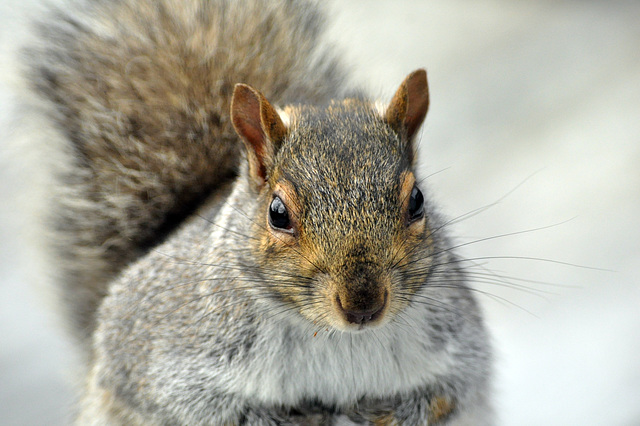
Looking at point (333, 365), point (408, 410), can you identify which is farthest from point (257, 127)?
A: point (408, 410)

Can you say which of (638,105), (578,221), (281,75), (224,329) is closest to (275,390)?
(224,329)

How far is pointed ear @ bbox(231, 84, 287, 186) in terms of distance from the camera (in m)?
1.11

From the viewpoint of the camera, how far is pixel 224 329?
3.92 feet

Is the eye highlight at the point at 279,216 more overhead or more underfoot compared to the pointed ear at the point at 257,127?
more underfoot

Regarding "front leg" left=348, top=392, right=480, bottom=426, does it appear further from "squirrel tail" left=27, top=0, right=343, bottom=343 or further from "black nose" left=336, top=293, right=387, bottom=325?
"squirrel tail" left=27, top=0, right=343, bottom=343

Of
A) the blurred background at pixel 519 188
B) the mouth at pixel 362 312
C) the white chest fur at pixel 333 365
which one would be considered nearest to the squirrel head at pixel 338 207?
the mouth at pixel 362 312

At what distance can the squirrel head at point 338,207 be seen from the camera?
975mm

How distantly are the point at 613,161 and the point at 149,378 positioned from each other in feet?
5.76

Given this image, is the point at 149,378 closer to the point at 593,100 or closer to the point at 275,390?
the point at 275,390

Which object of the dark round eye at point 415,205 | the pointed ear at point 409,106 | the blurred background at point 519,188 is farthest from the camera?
the blurred background at point 519,188

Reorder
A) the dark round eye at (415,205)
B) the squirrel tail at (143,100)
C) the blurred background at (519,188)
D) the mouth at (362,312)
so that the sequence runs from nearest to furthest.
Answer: the mouth at (362,312)
the dark round eye at (415,205)
the squirrel tail at (143,100)
the blurred background at (519,188)

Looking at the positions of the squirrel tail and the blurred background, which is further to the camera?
the blurred background

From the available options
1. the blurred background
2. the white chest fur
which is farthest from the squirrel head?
the blurred background

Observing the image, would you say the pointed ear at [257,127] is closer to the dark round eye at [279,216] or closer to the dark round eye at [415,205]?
the dark round eye at [279,216]
